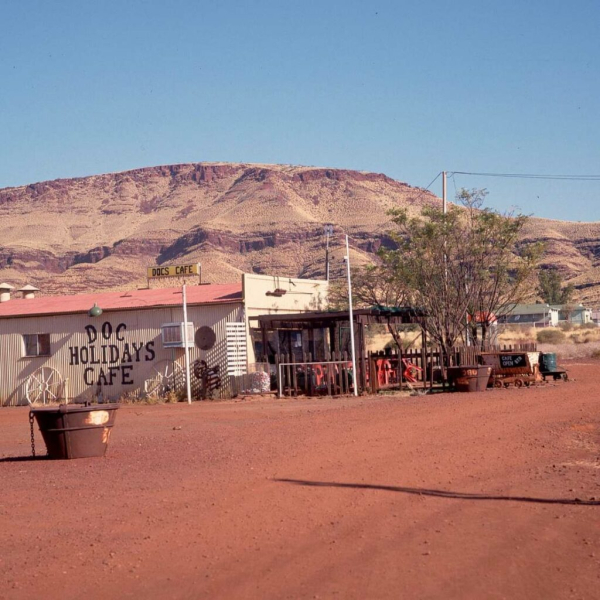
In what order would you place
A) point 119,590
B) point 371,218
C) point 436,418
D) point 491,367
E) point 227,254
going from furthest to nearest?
point 371,218
point 227,254
point 491,367
point 436,418
point 119,590

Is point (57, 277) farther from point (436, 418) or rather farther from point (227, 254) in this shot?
point (436, 418)

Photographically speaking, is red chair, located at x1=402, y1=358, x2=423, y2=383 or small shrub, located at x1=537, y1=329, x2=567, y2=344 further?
small shrub, located at x1=537, y1=329, x2=567, y2=344

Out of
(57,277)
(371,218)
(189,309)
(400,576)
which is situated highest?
(371,218)

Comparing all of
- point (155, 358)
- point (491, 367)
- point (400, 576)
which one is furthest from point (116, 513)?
point (155, 358)

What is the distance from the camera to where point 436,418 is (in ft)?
58.3

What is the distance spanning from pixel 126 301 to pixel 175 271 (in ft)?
7.45

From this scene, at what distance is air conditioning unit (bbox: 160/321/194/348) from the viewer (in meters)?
28.5

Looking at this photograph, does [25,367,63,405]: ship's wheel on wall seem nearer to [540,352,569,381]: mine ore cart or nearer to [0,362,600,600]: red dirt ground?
[0,362,600,600]: red dirt ground

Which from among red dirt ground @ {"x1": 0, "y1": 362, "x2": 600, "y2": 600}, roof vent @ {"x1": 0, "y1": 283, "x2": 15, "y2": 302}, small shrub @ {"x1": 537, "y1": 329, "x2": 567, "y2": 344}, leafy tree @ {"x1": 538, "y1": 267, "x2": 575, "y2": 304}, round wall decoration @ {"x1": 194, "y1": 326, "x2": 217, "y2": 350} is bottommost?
red dirt ground @ {"x1": 0, "y1": 362, "x2": 600, "y2": 600}

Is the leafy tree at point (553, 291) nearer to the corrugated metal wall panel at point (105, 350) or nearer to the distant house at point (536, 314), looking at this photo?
the distant house at point (536, 314)

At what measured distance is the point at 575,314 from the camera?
302 feet

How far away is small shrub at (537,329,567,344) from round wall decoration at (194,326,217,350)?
37725 millimetres

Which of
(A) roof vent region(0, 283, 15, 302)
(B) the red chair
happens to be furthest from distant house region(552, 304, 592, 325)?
(A) roof vent region(0, 283, 15, 302)

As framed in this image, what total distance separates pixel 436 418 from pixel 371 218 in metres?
114
